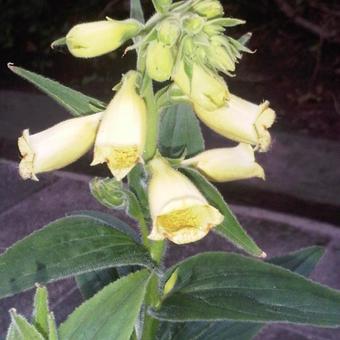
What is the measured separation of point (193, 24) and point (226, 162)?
0.20 m

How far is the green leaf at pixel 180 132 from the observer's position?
0.85 meters

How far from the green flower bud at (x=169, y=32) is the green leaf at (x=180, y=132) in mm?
254

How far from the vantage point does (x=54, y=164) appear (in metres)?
0.70

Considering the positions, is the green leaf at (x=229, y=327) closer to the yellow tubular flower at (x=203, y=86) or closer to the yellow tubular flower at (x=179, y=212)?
the yellow tubular flower at (x=179, y=212)

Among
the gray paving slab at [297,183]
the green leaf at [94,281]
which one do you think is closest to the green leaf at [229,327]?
the green leaf at [94,281]

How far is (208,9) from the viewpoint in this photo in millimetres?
623

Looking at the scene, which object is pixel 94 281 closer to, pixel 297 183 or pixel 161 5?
pixel 161 5

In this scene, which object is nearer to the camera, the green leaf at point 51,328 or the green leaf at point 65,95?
the green leaf at point 51,328

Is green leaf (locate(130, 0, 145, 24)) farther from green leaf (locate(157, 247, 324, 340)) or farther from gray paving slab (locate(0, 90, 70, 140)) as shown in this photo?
gray paving slab (locate(0, 90, 70, 140))

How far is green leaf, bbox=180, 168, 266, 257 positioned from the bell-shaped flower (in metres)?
0.16

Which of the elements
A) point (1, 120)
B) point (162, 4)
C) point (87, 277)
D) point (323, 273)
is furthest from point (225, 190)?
point (162, 4)

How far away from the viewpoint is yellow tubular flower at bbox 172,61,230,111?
2.01ft

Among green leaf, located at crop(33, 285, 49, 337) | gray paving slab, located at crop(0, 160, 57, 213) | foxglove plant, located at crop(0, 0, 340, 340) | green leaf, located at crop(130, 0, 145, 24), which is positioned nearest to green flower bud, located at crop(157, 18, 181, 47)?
foxglove plant, located at crop(0, 0, 340, 340)

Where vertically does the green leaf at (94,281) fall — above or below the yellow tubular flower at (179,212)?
below
